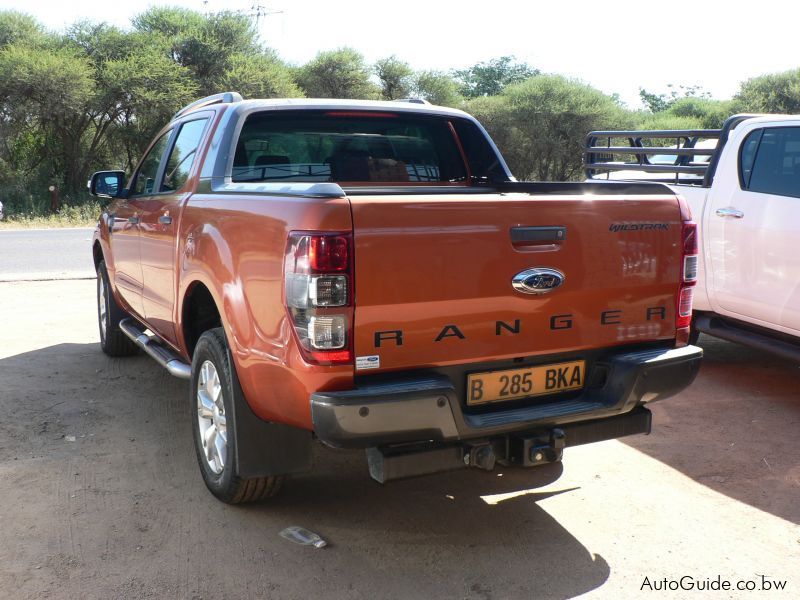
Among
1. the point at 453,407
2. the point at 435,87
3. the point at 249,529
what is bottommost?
the point at 249,529

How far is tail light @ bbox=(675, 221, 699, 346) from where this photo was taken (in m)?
3.50

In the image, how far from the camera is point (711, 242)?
19.0ft

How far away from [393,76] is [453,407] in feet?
118

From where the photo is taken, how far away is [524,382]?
321cm

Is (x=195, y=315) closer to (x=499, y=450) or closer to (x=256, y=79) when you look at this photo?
(x=499, y=450)

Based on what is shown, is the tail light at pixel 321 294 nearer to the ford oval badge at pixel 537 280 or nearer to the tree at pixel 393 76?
the ford oval badge at pixel 537 280

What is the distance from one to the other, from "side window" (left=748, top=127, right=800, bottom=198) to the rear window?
2105 mm

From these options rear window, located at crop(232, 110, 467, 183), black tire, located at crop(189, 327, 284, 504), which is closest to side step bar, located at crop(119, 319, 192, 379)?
black tire, located at crop(189, 327, 284, 504)

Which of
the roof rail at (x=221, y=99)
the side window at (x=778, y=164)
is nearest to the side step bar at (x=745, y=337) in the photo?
the side window at (x=778, y=164)

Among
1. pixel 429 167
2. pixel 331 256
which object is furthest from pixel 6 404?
pixel 331 256

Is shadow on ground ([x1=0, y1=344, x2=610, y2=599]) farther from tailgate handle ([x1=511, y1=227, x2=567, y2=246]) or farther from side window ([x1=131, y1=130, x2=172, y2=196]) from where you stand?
side window ([x1=131, y1=130, x2=172, y2=196])

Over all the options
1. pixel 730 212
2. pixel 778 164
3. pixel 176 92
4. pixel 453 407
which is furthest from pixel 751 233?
pixel 176 92

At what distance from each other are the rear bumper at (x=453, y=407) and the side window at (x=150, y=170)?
2.87m

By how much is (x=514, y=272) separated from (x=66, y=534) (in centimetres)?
216
